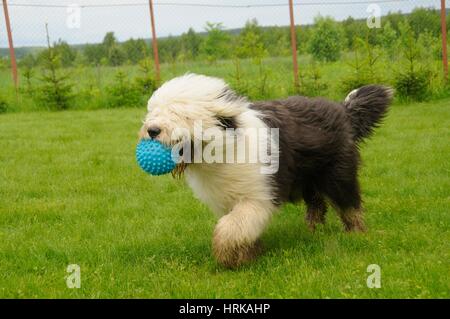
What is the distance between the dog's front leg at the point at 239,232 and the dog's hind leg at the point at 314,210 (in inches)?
43.0

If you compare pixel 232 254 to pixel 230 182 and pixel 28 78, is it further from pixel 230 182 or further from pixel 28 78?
pixel 28 78

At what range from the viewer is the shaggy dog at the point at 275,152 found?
3959 millimetres

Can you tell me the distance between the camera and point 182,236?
16.8 feet

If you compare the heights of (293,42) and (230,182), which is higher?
(293,42)

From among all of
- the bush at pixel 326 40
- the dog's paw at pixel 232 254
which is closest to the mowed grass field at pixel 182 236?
the dog's paw at pixel 232 254

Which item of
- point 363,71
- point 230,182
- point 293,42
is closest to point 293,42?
point 293,42

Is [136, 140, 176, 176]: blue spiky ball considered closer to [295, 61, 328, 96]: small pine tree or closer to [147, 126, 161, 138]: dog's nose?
[147, 126, 161, 138]: dog's nose

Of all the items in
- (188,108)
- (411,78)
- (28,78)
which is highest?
(28,78)

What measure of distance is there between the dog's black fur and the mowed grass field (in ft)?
1.24

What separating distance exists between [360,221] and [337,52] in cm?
1325

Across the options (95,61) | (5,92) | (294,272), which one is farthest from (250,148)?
(95,61)

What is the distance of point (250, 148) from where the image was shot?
4219 millimetres

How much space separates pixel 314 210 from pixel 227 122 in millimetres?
1666

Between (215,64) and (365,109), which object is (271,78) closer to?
(215,64)
